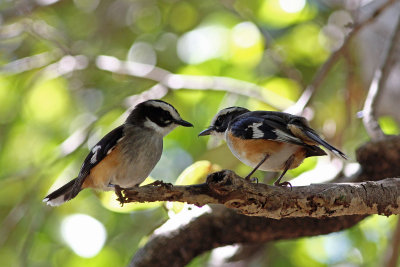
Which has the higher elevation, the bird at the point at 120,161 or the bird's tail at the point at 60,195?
the bird at the point at 120,161

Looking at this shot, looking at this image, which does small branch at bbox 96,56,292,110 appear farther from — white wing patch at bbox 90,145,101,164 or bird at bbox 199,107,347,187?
white wing patch at bbox 90,145,101,164

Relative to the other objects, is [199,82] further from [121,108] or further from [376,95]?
[376,95]

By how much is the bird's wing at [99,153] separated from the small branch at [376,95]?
173 centimetres

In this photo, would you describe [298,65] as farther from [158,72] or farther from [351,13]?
[158,72]

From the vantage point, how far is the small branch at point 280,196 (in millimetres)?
2752

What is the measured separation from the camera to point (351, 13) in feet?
18.7

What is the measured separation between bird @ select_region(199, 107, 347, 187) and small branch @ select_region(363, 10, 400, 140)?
2.68ft

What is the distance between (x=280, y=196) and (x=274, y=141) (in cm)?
54

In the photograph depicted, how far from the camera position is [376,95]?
434cm

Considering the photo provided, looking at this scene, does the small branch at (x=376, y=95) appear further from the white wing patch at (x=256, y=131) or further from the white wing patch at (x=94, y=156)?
the white wing patch at (x=94, y=156)

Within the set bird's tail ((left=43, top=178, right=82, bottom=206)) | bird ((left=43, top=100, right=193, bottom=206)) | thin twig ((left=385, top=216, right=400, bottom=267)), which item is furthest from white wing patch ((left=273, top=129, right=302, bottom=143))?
thin twig ((left=385, top=216, right=400, bottom=267))

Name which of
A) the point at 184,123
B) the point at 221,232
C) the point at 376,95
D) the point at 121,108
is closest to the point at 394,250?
the point at 376,95

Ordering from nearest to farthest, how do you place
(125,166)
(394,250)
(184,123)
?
(125,166) < (184,123) < (394,250)

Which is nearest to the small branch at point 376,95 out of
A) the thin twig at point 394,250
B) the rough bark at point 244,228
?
the rough bark at point 244,228
